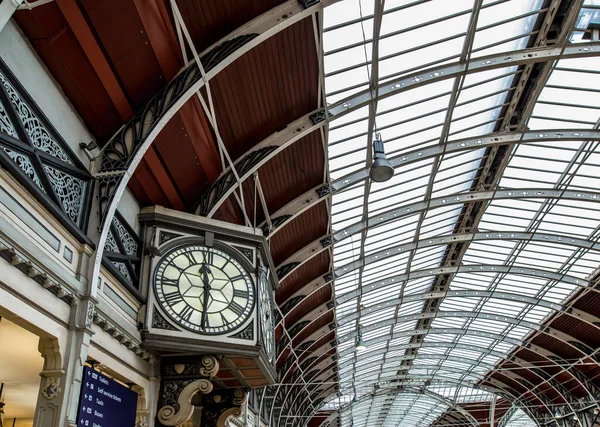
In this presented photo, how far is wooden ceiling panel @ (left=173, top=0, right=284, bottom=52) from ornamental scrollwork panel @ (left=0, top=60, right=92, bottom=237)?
3194mm

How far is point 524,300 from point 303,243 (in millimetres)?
17814

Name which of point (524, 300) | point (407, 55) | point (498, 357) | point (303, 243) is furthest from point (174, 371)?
point (498, 357)

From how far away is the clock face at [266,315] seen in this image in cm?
1097

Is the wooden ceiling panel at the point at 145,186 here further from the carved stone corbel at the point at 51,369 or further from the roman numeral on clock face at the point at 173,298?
the carved stone corbel at the point at 51,369

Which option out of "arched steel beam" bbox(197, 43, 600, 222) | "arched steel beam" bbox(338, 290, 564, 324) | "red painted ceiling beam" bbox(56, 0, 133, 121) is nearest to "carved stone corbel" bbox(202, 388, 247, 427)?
"red painted ceiling beam" bbox(56, 0, 133, 121)

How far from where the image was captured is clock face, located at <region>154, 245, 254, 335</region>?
9500 millimetres

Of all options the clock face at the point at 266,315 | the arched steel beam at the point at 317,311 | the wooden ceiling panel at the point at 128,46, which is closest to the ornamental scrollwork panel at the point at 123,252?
the wooden ceiling panel at the point at 128,46

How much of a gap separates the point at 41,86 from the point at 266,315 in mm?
6158

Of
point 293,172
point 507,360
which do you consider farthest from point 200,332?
point 507,360

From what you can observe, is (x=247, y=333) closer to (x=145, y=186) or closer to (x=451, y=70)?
(x=145, y=186)

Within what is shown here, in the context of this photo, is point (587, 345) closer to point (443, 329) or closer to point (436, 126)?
point (443, 329)

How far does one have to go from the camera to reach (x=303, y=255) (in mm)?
20875

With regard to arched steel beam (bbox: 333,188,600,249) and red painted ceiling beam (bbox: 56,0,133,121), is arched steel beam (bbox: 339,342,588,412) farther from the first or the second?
red painted ceiling beam (bbox: 56,0,133,121)

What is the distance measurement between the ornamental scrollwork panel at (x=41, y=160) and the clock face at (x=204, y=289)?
198 centimetres
